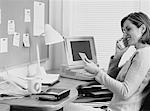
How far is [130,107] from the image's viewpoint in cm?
215

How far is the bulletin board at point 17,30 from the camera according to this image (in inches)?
98.0

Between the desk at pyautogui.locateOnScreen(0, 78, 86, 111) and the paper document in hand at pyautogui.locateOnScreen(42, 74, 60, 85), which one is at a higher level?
the desk at pyautogui.locateOnScreen(0, 78, 86, 111)

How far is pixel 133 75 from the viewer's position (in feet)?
6.75

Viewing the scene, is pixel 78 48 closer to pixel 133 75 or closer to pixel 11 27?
pixel 11 27

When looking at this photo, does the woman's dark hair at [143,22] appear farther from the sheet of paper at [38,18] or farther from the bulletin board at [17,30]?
the sheet of paper at [38,18]

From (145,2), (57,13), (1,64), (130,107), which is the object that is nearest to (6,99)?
(1,64)

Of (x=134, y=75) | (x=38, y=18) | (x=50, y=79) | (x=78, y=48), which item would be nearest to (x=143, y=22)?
(x=134, y=75)

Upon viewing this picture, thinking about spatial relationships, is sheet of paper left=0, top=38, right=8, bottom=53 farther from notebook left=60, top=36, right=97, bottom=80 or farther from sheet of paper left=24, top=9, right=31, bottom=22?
notebook left=60, top=36, right=97, bottom=80

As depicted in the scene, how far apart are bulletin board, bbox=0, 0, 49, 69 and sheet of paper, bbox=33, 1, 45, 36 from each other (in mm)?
50

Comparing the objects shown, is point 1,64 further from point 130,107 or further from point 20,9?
point 130,107

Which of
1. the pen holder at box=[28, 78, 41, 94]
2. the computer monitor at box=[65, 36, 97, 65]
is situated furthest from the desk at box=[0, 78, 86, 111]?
the computer monitor at box=[65, 36, 97, 65]

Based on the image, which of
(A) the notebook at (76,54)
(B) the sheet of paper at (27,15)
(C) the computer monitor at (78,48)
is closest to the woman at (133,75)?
(A) the notebook at (76,54)

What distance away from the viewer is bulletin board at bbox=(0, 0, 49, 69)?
98.0 inches

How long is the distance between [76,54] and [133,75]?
44.8 inches
